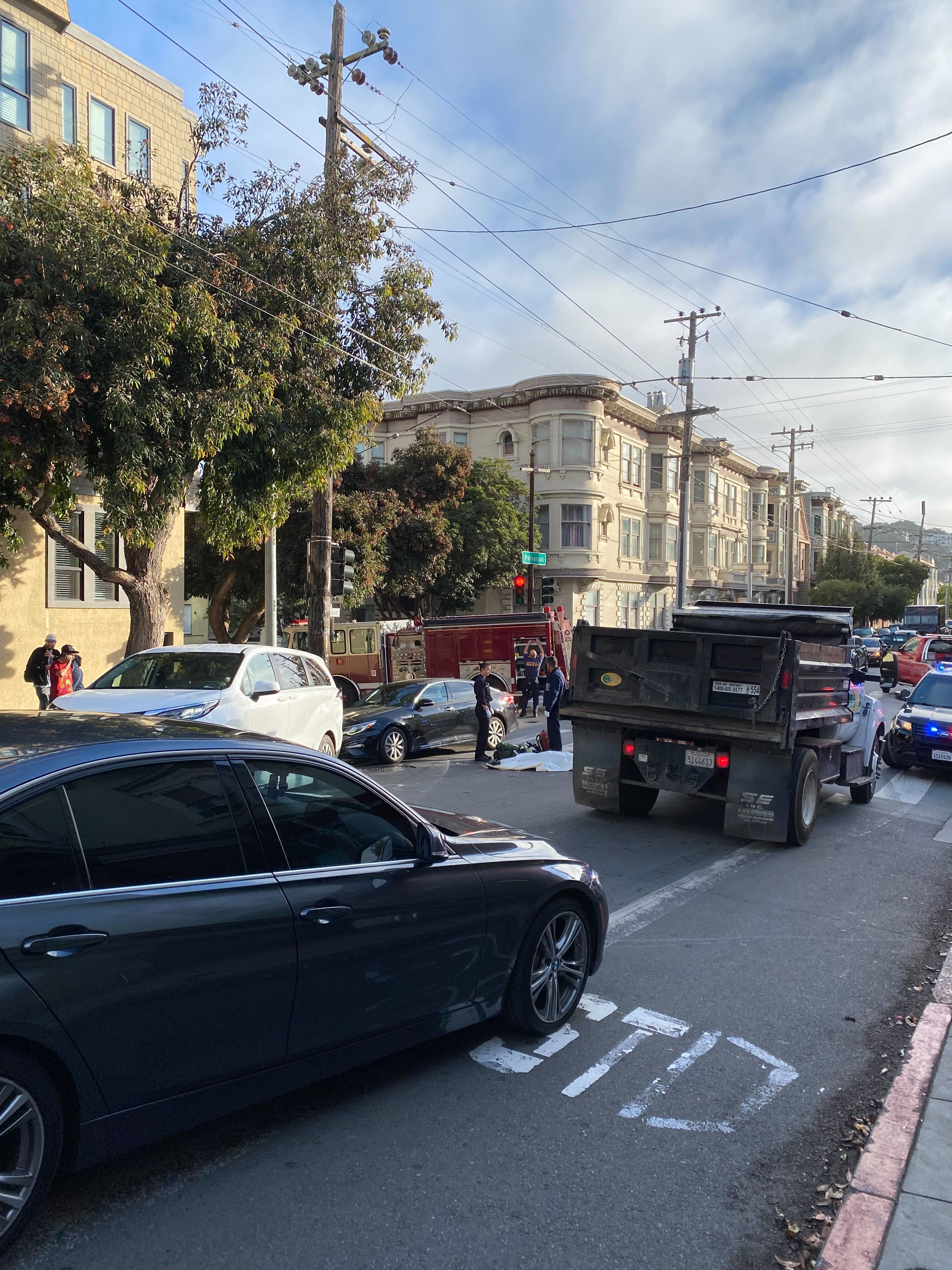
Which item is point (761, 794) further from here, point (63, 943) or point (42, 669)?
point (42, 669)

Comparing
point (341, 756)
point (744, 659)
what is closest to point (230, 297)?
point (341, 756)

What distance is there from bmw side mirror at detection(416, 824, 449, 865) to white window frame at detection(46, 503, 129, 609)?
16.0m

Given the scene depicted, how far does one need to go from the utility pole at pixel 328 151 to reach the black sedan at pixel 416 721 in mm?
1411

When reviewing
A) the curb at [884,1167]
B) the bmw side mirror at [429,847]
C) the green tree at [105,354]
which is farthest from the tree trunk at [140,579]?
the curb at [884,1167]

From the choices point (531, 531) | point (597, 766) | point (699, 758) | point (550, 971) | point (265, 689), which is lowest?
point (550, 971)

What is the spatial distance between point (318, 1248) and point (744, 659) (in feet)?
22.6

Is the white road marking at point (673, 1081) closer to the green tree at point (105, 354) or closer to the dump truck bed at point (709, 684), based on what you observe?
the dump truck bed at point (709, 684)

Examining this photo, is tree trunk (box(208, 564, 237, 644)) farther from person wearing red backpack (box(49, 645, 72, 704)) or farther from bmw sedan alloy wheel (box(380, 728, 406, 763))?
bmw sedan alloy wheel (box(380, 728, 406, 763))

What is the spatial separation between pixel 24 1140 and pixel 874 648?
46435mm

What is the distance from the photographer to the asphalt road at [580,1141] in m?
3.12

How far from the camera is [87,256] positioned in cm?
1210

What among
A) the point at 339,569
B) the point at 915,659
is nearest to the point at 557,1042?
the point at 339,569

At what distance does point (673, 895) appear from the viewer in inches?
292

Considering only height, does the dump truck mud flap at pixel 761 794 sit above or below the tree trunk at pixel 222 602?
below
